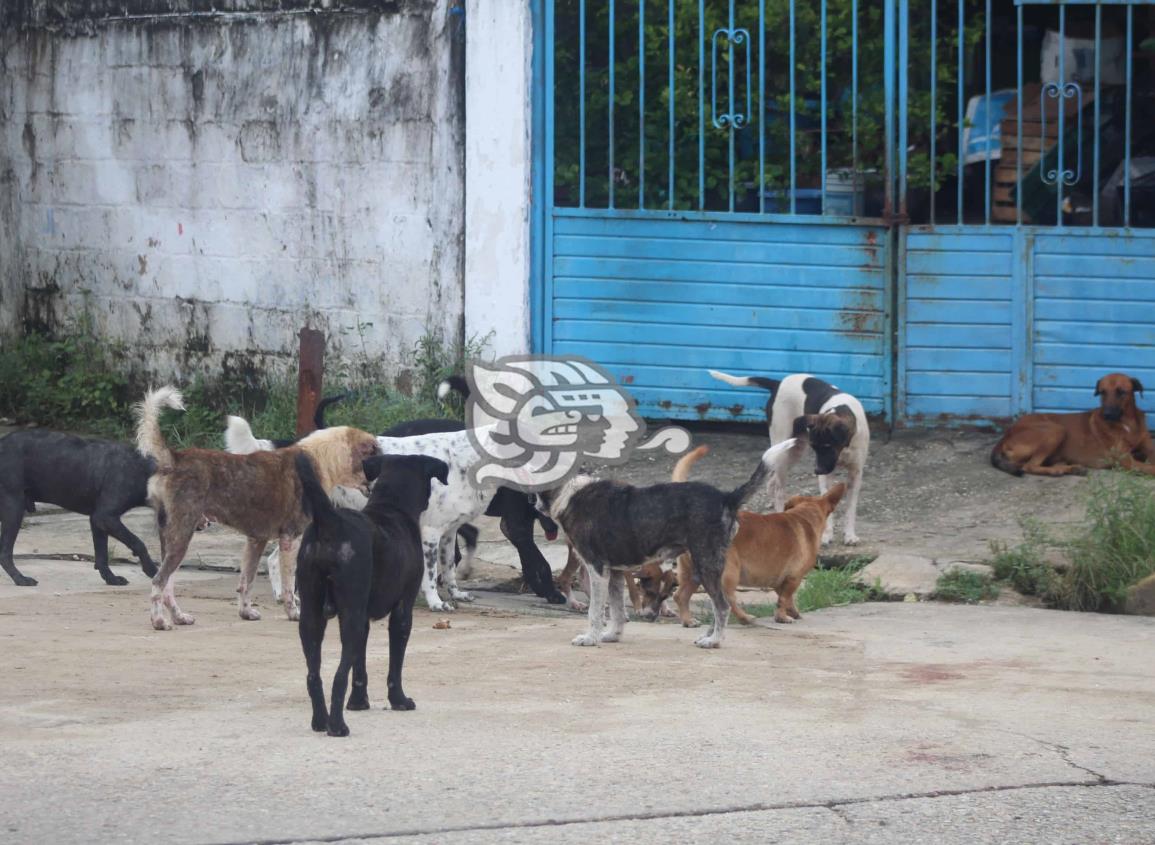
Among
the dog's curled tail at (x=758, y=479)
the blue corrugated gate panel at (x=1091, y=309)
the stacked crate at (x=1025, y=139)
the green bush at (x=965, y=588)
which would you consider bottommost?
the green bush at (x=965, y=588)

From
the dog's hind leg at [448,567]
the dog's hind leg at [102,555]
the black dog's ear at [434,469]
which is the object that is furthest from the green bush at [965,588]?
the dog's hind leg at [102,555]

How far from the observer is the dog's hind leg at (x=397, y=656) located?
5746mm

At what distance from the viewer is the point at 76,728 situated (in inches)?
214

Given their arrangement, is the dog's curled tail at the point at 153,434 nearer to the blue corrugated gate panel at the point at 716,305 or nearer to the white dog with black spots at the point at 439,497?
the white dog with black spots at the point at 439,497

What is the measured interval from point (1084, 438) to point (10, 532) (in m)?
6.06

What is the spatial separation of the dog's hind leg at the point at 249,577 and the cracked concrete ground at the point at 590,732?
0.18m

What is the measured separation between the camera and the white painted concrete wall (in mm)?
11000

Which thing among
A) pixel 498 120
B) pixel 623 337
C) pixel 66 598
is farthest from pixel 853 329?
pixel 66 598

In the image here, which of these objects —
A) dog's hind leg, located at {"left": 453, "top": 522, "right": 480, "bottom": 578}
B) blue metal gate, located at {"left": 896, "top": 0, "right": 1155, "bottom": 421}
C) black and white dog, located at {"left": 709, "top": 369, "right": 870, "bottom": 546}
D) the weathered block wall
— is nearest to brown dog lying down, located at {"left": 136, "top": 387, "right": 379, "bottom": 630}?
dog's hind leg, located at {"left": 453, "top": 522, "right": 480, "bottom": 578}

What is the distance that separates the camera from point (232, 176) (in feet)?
39.5

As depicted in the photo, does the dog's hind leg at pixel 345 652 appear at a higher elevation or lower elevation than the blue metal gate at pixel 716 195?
lower

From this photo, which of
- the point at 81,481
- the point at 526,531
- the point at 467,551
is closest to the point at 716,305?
the point at 467,551

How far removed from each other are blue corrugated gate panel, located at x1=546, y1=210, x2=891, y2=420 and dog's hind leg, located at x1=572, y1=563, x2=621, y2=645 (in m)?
3.96

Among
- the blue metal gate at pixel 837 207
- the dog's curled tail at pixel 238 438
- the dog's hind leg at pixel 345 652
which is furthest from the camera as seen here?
the blue metal gate at pixel 837 207
